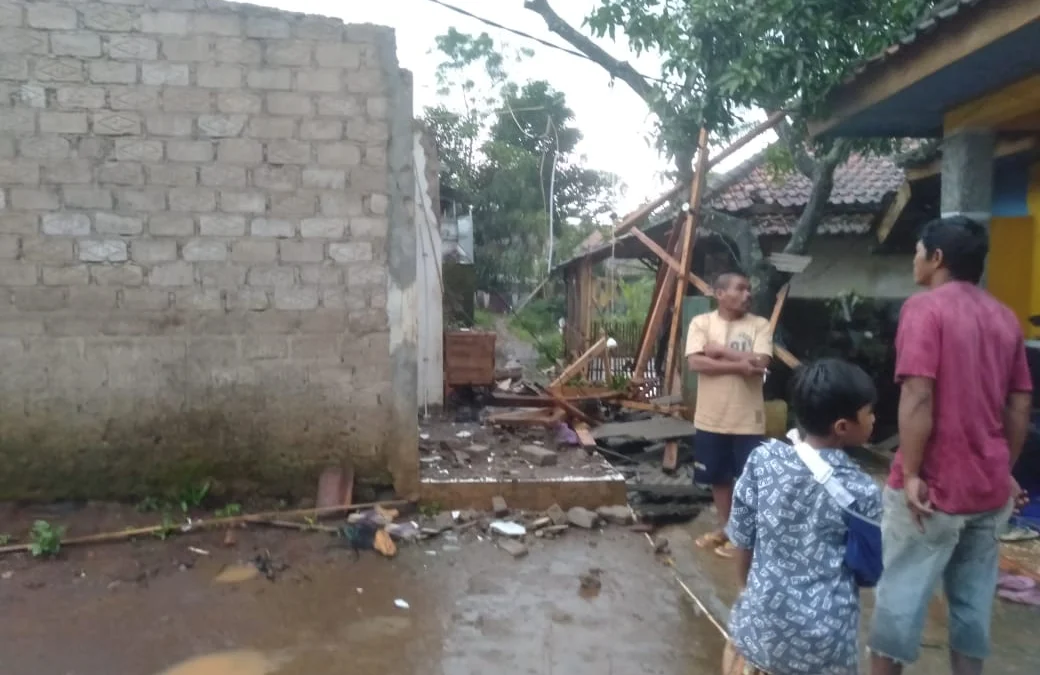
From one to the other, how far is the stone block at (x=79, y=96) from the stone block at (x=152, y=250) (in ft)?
2.92

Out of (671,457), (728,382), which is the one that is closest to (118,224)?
(728,382)

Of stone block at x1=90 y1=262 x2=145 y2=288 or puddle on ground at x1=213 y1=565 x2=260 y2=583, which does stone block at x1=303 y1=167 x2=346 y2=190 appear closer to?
stone block at x1=90 y1=262 x2=145 y2=288

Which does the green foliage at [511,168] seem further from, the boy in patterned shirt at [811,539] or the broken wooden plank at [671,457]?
the boy in patterned shirt at [811,539]

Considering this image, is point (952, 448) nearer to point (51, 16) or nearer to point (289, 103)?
point (289, 103)

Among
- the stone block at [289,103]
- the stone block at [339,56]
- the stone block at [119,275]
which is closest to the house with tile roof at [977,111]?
the stone block at [339,56]

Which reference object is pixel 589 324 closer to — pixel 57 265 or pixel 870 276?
pixel 870 276

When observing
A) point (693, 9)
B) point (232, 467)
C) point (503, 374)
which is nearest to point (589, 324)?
point (503, 374)

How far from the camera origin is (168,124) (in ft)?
18.1

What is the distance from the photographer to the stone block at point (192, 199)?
18.2ft

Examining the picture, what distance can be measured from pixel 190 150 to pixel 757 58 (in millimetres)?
4110

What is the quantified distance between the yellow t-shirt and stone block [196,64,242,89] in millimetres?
3313

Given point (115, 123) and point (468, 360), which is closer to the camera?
point (115, 123)

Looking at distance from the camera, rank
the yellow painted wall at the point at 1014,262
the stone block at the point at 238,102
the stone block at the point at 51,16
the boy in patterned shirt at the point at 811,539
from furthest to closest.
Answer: the yellow painted wall at the point at 1014,262
the stone block at the point at 238,102
the stone block at the point at 51,16
the boy in patterned shirt at the point at 811,539

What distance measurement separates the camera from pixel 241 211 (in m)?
5.61
